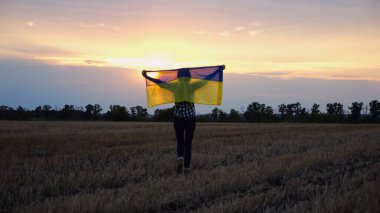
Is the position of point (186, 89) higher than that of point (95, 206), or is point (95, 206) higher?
point (186, 89)

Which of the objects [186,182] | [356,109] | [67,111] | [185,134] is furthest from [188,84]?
[356,109]

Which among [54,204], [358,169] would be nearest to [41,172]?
[54,204]

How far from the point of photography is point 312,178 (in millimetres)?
8227

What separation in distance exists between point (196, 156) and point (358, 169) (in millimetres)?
4018

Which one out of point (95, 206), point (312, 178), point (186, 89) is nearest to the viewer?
point (95, 206)

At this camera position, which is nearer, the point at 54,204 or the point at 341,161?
the point at 54,204

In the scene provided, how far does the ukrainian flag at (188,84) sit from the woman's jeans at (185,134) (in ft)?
1.50

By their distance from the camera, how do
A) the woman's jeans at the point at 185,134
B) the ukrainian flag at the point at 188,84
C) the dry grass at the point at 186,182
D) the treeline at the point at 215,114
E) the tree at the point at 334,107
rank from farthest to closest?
the tree at the point at 334,107
the treeline at the point at 215,114
the ukrainian flag at the point at 188,84
the woman's jeans at the point at 185,134
the dry grass at the point at 186,182

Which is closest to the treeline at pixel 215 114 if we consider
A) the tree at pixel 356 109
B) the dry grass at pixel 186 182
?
the tree at pixel 356 109

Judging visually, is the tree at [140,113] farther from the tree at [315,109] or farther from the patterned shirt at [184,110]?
the patterned shirt at [184,110]

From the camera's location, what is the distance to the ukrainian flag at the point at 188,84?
358 inches

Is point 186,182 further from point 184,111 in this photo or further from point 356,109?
point 356,109

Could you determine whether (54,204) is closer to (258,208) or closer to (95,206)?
(95,206)

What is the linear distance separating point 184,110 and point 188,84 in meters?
0.60
